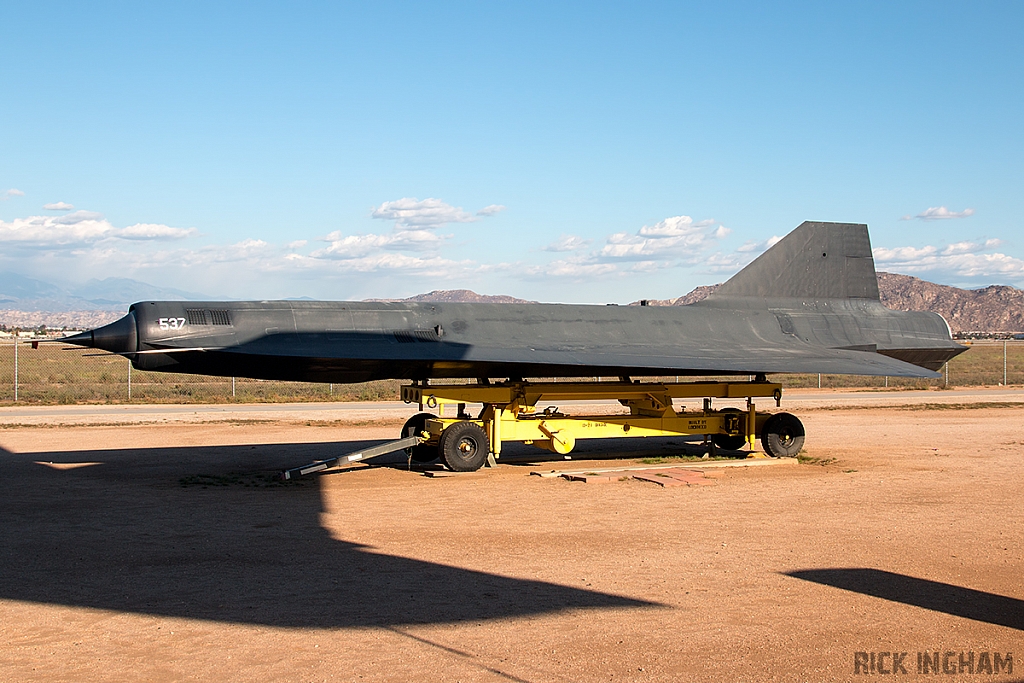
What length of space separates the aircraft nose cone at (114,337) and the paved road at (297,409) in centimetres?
1112

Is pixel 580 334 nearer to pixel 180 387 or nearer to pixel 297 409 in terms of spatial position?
pixel 297 409

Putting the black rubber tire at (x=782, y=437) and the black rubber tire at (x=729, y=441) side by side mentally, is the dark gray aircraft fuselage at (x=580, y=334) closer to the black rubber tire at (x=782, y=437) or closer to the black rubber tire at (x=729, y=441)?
the black rubber tire at (x=782, y=437)

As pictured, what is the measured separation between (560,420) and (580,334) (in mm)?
1410

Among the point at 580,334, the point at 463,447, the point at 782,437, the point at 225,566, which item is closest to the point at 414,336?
the point at 463,447

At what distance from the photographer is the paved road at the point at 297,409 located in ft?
73.6

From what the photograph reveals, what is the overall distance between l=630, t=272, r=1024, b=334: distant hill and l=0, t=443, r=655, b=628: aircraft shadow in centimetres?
15307

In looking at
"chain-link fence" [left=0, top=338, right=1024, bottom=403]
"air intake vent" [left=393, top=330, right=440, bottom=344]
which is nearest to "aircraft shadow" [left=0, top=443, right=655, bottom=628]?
"air intake vent" [left=393, top=330, right=440, bottom=344]

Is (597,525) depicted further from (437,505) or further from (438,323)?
(438,323)

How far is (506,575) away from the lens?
7.19m

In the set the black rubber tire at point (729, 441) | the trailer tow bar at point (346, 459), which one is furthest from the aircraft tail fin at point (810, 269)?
the trailer tow bar at point (346, 459)

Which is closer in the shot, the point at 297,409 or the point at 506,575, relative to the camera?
the point at 506,575

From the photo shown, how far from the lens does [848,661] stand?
524 centimetres

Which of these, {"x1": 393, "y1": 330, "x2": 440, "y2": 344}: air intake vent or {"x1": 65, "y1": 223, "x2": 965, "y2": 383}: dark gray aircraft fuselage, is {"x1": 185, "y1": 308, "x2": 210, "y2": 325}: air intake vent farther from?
{"x1": 393, "y1": 330, "x2": 440, "y2": 344}: air intake vent

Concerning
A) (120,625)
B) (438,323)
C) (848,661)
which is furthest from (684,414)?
(120,625)
